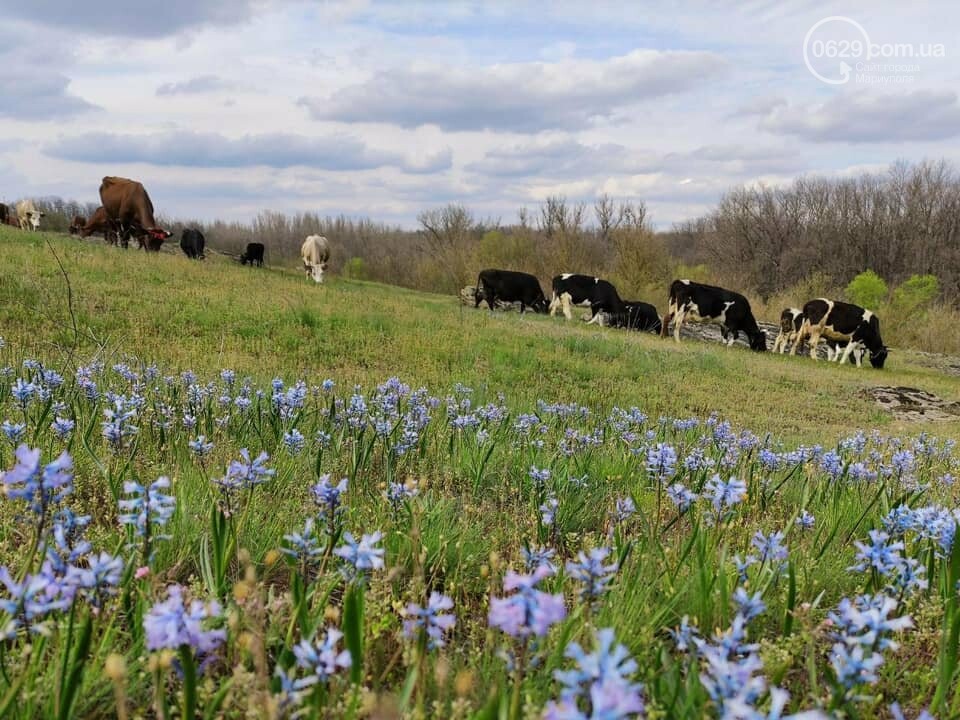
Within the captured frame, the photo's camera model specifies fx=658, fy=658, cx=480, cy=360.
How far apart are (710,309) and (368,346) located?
15873mm

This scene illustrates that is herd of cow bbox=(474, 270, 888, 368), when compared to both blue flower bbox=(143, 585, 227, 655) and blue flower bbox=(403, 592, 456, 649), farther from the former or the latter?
blue flower bbox=(143, 585, 227, 655)

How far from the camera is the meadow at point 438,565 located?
1.25m

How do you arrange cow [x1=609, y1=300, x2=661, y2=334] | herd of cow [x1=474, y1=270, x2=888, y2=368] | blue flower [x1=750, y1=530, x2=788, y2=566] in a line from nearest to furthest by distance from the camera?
blue flower [x1=750, y1=530, x2=788, y2=566], herd of cow [x1=474, y1=270, x2=888, y2=368], cow [x1=609, y1=300, x2=661, y2=334]

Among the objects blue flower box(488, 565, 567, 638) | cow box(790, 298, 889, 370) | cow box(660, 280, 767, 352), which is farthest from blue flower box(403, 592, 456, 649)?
cow box(790, 298, 889, 370)

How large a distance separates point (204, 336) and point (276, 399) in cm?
808

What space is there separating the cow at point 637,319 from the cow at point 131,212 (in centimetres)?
1736

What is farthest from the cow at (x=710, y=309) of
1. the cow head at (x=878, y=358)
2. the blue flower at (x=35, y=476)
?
the blue flower at (x=35, y=476)

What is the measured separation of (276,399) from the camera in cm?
419

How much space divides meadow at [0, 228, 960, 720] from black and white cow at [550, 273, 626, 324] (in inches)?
777

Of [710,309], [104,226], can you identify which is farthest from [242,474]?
[104,226]

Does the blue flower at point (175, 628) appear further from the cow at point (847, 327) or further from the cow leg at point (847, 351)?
the cow leg at point (847, 351)

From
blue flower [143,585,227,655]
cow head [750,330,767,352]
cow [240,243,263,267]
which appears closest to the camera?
blue flower [143,585,227,655]

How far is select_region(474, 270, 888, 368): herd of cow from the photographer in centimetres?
2323

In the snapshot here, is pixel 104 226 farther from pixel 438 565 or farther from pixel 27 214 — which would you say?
pixel 438 565
